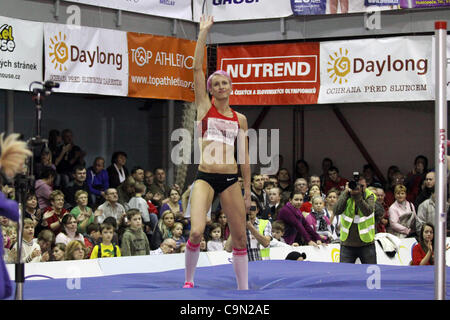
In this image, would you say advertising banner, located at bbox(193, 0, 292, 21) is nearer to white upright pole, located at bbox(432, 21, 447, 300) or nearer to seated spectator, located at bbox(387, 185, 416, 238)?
seated spectator, located at bbox(387, 185, 416, 238)

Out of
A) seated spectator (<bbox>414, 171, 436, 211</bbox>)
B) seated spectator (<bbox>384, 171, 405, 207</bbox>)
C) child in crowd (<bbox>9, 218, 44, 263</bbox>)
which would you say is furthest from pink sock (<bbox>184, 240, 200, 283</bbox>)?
seated spectator (<bbox>384, 171, 405, 207</bbox>)

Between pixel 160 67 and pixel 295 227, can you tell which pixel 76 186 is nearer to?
pixel 160 67

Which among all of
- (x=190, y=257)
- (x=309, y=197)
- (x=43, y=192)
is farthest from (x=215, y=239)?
(x=190, y=257)

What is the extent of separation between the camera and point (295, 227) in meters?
10.4

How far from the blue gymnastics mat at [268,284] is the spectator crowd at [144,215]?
0.73 m

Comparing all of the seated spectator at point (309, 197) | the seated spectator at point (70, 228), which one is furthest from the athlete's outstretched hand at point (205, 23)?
the seated spectator at point (309, 197)

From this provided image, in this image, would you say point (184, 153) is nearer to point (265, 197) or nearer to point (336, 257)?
point (265, 197)

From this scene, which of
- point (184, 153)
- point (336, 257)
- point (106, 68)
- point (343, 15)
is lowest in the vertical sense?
point (336, 257)

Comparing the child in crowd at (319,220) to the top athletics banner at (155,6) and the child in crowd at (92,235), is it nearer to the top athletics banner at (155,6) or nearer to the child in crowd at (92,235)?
the child in crowd at (92,235)

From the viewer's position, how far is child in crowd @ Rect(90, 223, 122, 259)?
9016 mm

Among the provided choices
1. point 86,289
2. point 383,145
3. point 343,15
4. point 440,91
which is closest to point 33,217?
point 86,289

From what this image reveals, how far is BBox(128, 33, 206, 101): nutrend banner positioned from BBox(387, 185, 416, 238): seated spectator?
3.97 m

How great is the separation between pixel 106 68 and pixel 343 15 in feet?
13.9

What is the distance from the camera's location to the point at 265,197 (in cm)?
1230
